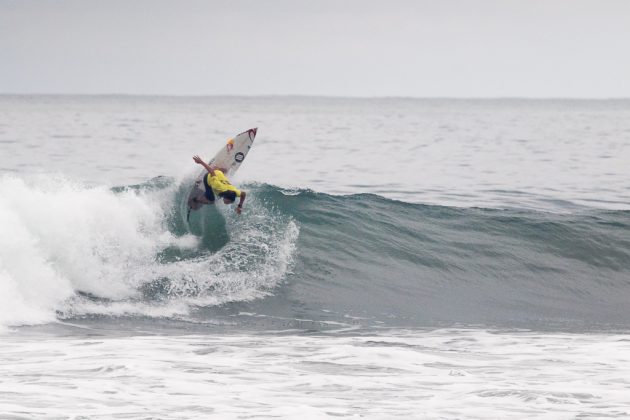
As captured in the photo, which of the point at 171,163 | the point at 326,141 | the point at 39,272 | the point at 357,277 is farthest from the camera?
the point at 326,141

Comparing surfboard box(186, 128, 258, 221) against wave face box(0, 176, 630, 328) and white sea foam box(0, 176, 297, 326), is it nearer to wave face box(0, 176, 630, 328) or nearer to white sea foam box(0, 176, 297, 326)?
wave face box(0, 176, 630, 328)

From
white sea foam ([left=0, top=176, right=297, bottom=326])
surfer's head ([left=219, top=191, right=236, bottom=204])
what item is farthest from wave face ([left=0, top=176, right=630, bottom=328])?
surfer's head ([left=219, top=191, right=236, bottom=204])

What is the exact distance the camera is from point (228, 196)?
17484mm

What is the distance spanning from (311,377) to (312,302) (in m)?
5.45

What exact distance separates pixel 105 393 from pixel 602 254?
43.3 ft

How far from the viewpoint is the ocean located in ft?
31.7

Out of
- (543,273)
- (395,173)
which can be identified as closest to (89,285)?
(543,273)

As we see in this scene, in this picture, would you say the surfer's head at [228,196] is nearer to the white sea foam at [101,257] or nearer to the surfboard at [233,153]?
the white sea foam at [101,257]

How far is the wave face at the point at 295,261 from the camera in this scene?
14516 millimetres

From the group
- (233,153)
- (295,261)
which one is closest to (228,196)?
(295,261)

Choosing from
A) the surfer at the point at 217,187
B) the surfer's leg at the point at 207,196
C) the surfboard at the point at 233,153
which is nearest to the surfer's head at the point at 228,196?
the surfer at the point at 217,187

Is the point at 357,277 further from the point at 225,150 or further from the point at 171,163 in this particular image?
the point at 171,163

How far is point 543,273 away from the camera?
18.5 meters

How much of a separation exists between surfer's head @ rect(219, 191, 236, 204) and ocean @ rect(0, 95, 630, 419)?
752 mm
